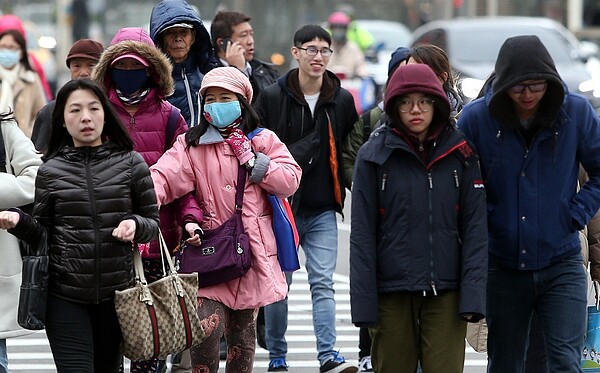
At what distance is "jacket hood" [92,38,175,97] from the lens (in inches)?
289

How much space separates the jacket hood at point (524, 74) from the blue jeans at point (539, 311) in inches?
27.2

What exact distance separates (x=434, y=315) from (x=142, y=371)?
178cm

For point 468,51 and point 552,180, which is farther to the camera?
point 468,51

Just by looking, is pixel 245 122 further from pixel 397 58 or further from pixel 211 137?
pixel 397 58

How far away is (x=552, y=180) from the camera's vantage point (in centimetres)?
637

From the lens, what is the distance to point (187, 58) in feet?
27.7

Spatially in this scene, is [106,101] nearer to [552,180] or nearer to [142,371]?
[142,371]

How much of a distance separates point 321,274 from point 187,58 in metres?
1.58

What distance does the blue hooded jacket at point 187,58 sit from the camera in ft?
27.1

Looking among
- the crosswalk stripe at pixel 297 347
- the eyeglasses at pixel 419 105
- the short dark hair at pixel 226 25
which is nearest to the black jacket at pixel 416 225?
the eyeglasses at pixel 419 105

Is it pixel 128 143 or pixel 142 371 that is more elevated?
pixel 128 143

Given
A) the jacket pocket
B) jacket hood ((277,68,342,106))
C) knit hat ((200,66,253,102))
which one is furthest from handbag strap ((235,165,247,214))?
jacket hood ((277,68,342,106))

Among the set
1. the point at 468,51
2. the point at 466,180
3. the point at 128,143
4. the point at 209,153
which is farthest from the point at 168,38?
the point at 468,51

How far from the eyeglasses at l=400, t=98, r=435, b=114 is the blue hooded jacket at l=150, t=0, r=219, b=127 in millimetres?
2305
